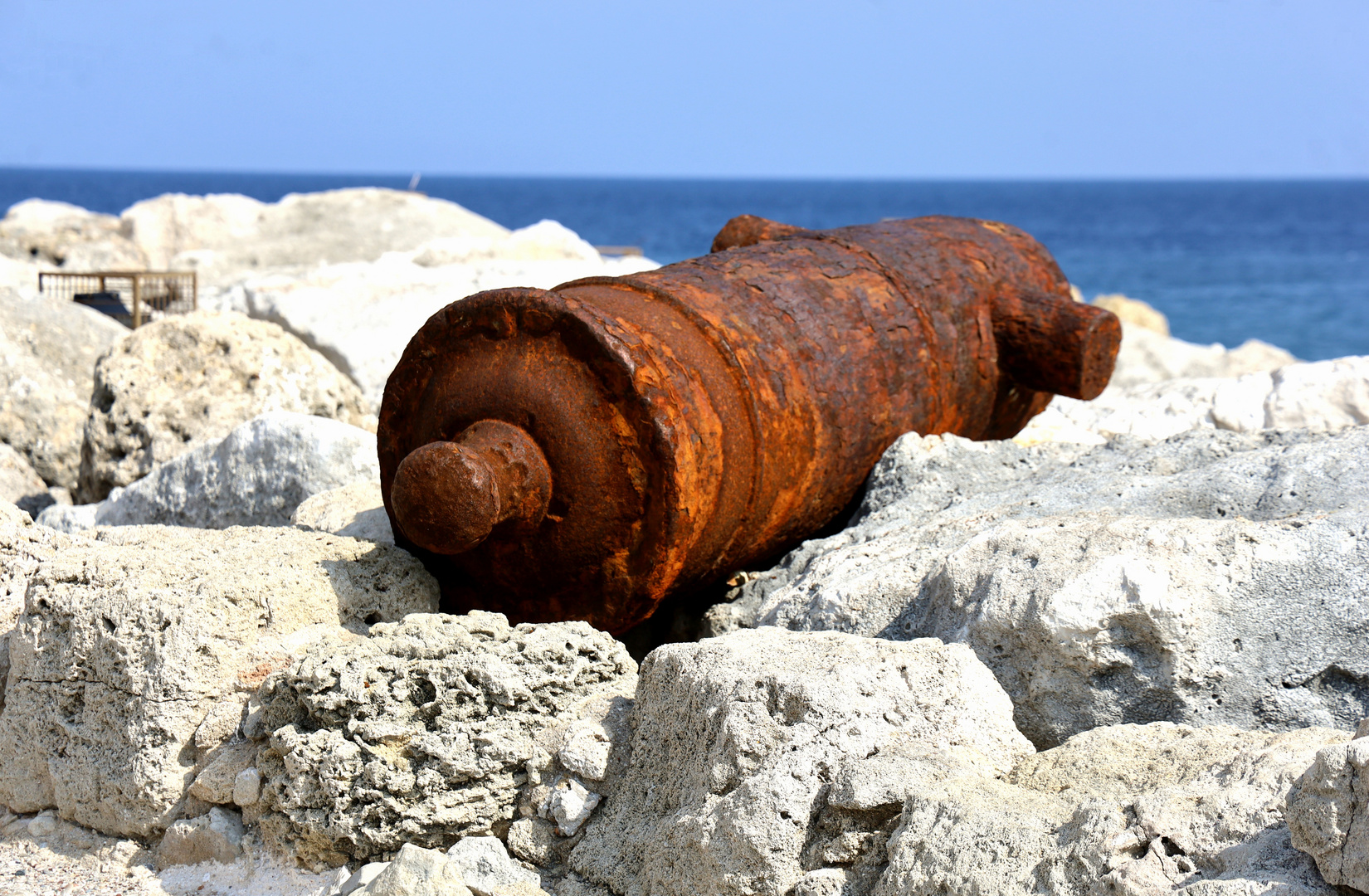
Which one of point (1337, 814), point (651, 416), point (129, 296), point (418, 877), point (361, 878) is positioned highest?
point (651, 416)

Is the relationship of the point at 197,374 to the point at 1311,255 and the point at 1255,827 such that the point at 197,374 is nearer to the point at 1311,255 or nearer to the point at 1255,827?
the point at 1255,827

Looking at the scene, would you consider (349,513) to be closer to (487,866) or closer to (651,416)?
(651,416)

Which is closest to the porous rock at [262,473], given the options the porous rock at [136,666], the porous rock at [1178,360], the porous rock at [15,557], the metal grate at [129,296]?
the porous rock at [15,557]

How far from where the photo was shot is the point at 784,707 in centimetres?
189

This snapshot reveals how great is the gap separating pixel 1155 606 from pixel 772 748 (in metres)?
0.74

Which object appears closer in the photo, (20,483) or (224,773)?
(224,773)

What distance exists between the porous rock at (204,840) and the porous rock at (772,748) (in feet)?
2.27

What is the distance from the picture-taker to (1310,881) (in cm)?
143

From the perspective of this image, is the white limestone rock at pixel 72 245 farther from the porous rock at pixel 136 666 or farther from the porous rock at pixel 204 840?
the porous rock at pixel 204 840

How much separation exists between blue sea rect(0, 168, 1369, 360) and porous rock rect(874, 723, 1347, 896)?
81.6 ft

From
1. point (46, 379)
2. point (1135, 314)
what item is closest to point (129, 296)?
point (46, 379)

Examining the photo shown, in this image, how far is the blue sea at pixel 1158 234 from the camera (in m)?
29.9

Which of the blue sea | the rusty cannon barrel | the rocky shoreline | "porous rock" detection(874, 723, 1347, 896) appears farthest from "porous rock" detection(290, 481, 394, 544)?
the blue sea

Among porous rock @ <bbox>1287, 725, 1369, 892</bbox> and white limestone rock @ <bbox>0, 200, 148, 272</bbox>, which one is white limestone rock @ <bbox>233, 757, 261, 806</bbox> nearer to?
porous rock @ <bbox>1287, 725, 1369, 892</bbox>
